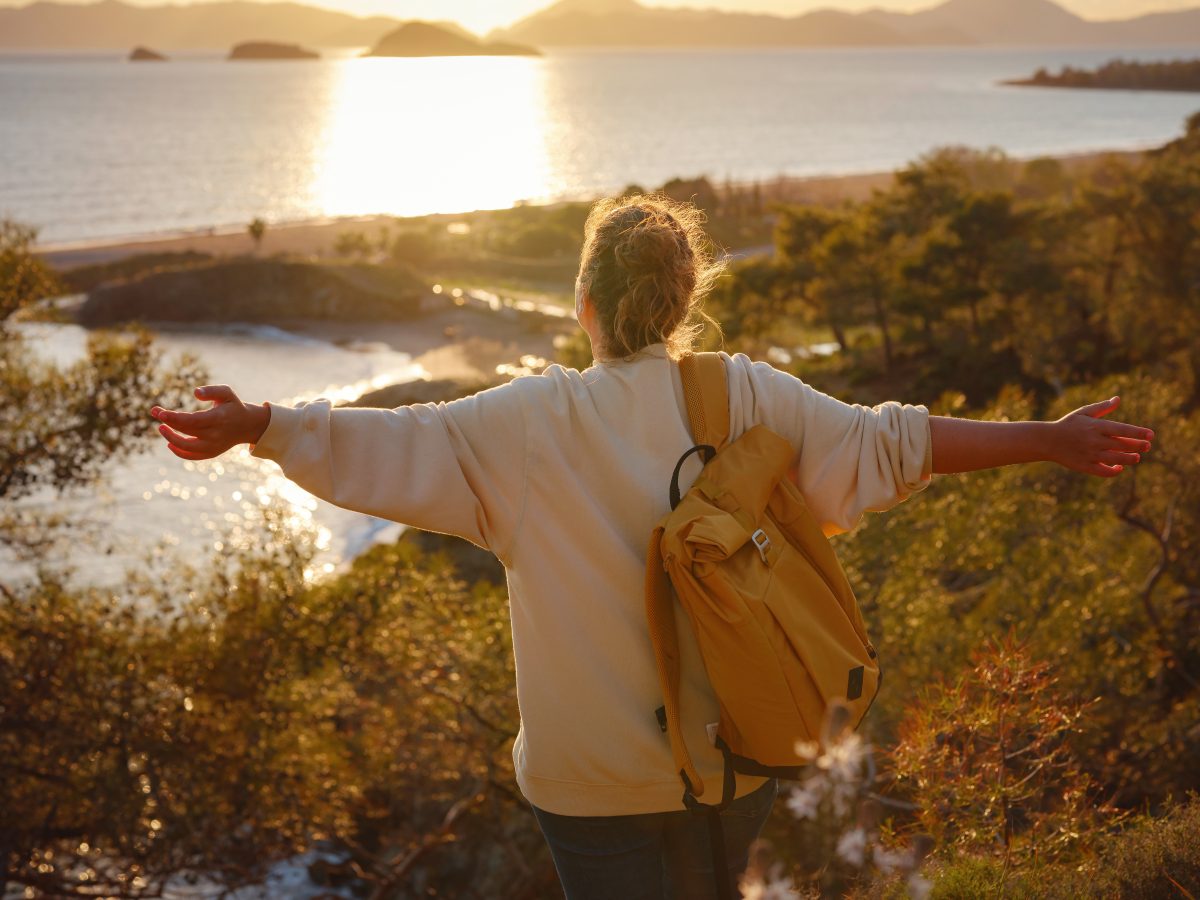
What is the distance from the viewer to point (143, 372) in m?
9.03

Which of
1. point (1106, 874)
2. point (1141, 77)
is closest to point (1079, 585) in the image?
point (1106, 874)

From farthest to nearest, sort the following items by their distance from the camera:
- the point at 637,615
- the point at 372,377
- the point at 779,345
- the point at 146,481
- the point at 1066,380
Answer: the point at 372,377, the point at 779,345, the point at 146,481, the point at 1066,380, the point at 637,615

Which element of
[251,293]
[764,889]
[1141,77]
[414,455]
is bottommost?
[251,293]

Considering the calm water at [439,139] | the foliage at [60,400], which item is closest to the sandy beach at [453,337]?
the foliage at [60,400]

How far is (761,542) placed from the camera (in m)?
2.10

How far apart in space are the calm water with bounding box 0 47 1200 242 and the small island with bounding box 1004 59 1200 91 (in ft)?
38.1

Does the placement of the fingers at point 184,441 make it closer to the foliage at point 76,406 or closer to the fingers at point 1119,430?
the fingers at point 1119,430

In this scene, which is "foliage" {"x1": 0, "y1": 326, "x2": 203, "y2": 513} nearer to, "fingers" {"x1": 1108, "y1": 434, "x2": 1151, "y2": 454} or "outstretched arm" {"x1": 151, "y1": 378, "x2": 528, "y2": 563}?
"outstretched arm" {"x1": 151, "y1": 378, "x2": 528, "y2": 563}

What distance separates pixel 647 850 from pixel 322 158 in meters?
102

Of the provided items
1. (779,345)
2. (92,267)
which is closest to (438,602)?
(779,345)

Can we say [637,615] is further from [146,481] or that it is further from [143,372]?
[146,481]

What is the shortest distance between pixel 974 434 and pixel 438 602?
6154mm

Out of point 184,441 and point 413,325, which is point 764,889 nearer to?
point 184,441

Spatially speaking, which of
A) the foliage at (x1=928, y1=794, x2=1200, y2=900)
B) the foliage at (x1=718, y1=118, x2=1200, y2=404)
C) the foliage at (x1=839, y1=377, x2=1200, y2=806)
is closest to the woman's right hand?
the foliage at (x1=928, y1=794, x2=1200, y2=900)
